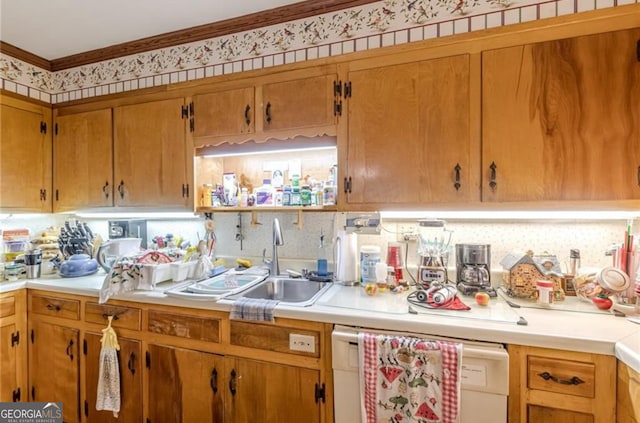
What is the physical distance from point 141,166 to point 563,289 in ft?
8.45

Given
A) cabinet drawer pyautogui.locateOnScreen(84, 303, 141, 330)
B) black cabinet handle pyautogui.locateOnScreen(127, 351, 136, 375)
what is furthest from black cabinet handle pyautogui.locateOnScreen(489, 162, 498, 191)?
black cabinet handle pyautogui.locateOnScreen(127, 351, 136, 375)

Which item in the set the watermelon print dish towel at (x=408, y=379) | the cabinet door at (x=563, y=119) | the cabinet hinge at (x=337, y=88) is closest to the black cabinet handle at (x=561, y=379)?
the watermelon print dish towel at (x=408, y=379)

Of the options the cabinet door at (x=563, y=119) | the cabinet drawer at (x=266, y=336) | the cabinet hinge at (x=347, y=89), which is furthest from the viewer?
the cabinet hinge at (x=347, y=89)

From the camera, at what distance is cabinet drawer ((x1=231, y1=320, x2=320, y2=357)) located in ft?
4.41

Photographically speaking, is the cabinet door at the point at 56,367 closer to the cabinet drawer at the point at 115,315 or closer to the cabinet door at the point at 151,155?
the cabinet drawer at the point at 115,315

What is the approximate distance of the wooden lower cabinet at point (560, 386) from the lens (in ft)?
3.38

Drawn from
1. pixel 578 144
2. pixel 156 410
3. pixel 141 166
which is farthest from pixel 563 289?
pixel 141 166

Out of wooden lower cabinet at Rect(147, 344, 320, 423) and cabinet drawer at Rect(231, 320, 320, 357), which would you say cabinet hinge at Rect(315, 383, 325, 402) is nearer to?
wooden lower cabinet at Rect(147, 344, 320, 423)

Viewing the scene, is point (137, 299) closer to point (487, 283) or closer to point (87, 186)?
point (87, 186)

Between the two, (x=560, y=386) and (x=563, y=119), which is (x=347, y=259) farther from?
(x=563, y=119)

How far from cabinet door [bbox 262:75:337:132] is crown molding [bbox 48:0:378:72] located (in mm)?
383

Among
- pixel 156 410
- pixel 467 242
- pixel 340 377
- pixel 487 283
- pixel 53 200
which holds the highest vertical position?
pixel 53 200

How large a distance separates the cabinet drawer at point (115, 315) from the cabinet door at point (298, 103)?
1.28 metres

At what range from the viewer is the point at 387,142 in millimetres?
1557
